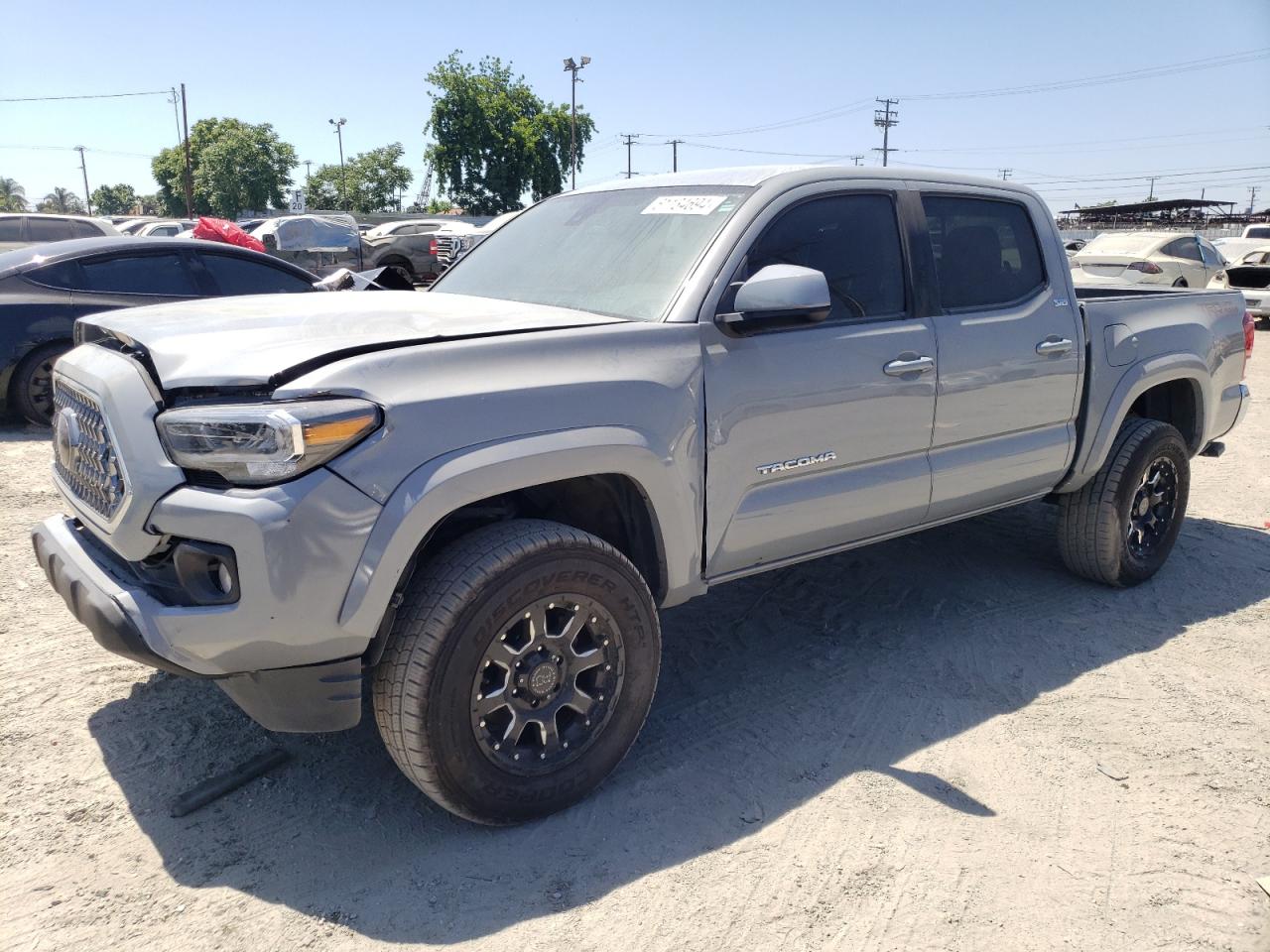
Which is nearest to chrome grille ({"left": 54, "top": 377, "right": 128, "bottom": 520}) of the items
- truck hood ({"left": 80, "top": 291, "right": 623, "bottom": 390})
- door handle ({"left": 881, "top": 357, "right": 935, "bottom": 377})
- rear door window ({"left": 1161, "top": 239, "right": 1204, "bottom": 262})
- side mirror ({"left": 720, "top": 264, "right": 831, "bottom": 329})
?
truck hood ({"left": 80, "top": 291, "right": 623, "bottom": 390})

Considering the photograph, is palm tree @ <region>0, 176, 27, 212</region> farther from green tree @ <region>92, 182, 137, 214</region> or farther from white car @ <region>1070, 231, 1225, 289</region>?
white car @ <region>1070, 231, 1225, 289</region>

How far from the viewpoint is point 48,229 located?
474 inches

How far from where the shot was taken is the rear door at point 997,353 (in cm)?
394

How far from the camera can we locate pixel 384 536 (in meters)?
2.46

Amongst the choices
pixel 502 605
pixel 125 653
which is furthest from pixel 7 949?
pixel 502 605

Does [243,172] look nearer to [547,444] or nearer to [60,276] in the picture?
[60,276]

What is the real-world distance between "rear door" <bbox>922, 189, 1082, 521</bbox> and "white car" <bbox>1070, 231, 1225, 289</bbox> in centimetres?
1311

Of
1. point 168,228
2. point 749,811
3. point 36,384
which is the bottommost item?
point 749,811

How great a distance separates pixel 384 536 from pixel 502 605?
40cm

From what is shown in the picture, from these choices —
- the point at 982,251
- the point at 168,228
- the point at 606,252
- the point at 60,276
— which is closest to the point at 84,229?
the point at 60,276

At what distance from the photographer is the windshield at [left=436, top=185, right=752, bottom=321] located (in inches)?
133

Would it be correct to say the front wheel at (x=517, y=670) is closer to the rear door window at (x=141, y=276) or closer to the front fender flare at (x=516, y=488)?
the front fender flare at (x=516, y=488)

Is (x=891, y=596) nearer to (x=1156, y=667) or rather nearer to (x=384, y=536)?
(x=1156, y=667)

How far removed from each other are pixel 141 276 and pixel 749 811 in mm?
6895
